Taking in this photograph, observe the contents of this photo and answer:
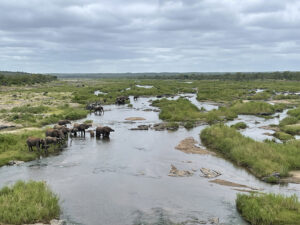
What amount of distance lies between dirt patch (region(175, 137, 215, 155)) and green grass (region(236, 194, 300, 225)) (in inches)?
415

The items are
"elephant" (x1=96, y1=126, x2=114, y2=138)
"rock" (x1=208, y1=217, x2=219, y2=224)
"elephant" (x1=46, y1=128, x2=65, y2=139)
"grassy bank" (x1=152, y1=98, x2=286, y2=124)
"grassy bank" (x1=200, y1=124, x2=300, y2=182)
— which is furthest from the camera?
"grassy bank" (x1=152, y1=98, x2=286, y2=124)

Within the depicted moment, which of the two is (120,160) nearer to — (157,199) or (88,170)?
(88,170)

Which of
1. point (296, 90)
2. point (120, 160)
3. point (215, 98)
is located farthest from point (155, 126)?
point (296, 90)

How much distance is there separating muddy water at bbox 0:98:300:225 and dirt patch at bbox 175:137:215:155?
0.81 metres

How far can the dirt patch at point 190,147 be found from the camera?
2441 centimetres

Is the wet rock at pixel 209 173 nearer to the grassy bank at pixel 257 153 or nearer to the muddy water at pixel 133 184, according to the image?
the muddy water at pixel 133 184

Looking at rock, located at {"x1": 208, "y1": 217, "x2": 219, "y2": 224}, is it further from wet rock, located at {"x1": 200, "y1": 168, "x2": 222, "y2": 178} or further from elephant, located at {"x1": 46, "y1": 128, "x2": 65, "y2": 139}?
elephant, located at {"x1": 46, "y1": 128, "x2": 65, "y2": 139}

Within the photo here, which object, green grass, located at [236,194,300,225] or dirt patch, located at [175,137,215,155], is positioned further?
dirt patch, located at [175,137,215,155]

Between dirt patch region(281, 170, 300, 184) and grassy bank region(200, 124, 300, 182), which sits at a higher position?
grassy bank region(200, 124, 300, 182)

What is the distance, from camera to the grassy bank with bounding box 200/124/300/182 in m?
18.9

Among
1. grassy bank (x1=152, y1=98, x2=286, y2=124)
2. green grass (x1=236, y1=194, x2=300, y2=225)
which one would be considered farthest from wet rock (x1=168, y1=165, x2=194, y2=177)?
grassy bank (x1=152, y1=98, x2=286, y2=124)

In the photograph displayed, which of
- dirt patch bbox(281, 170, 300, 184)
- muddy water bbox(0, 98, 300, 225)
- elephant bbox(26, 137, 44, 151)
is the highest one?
elephant bbox(26, 137, 44, 151)

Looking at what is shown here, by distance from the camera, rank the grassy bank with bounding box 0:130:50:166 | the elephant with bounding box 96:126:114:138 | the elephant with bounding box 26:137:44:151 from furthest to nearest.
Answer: the elephant with bounding box 96:126:114:138 < the elephant with bounding box 26:137:44:151 < the grassy bank with bounding box 0:130:50:166

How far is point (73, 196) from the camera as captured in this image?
15570mm
